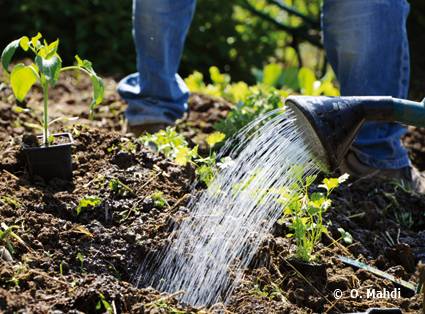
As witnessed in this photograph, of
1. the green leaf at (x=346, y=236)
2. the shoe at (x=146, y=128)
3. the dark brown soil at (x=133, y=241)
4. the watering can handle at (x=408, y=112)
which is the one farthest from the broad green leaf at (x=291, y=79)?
the watering can handle at (x=408, y=112)

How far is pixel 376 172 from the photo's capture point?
11.8 feet

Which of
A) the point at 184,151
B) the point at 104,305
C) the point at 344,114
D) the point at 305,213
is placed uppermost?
the point at 344,114

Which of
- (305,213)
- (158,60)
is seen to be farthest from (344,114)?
(158,60)

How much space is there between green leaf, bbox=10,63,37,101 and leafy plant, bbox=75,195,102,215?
380 millimetres

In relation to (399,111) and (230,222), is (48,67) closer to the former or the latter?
(230,222)

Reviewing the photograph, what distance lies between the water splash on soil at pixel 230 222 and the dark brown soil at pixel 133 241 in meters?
0.05

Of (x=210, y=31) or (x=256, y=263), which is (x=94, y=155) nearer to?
(x=256, y=263)

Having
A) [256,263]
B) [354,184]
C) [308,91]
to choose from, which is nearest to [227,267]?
[256,263]

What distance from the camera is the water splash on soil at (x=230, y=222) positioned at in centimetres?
259

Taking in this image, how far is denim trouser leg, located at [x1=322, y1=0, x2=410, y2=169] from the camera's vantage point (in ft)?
11.5

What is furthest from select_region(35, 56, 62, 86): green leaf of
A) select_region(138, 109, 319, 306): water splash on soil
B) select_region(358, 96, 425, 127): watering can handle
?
select_region(358, 96, 425, 127): watering can handle

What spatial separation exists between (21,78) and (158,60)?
3.66 feet

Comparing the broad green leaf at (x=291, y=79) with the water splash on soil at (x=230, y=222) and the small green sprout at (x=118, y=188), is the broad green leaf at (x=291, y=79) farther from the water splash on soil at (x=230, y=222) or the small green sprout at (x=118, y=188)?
the small green sprout at (x=118, y=188)

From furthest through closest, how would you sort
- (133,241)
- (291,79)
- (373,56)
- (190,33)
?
(190,33), (291,79), (373,56), (133,241)
